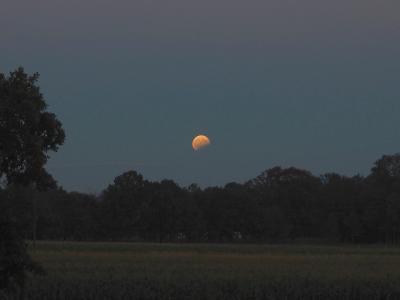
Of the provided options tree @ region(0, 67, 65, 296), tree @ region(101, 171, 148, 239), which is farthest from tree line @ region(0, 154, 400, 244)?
tree @ region(0, 67, 65, 296)

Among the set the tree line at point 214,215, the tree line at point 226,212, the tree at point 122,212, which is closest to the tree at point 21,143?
the tree line at point 226,212

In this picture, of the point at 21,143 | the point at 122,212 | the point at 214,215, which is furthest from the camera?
the point at 214,215

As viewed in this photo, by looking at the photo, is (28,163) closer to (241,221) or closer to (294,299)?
(294,299)

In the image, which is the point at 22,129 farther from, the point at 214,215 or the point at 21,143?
the point at 214,215

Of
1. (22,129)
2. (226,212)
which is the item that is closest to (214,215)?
(226,212)

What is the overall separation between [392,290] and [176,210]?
90.3m

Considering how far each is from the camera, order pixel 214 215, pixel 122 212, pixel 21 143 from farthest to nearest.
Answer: pixel 214 215
pixel 122 212
pixel 21 143

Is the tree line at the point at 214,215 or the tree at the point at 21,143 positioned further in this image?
the tree line at the point at 214,215

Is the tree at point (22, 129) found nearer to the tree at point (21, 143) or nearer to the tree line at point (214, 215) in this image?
the tree at point (21, 143)

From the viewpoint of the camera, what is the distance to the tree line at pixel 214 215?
115m

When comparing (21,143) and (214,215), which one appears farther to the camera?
(214,215)

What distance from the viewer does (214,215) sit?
396 ft

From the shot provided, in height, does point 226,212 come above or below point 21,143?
above

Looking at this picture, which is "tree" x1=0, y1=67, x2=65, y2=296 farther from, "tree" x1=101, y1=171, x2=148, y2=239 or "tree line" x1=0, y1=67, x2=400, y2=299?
"tree" x1=101, y1=171, x2=148, y2=239
